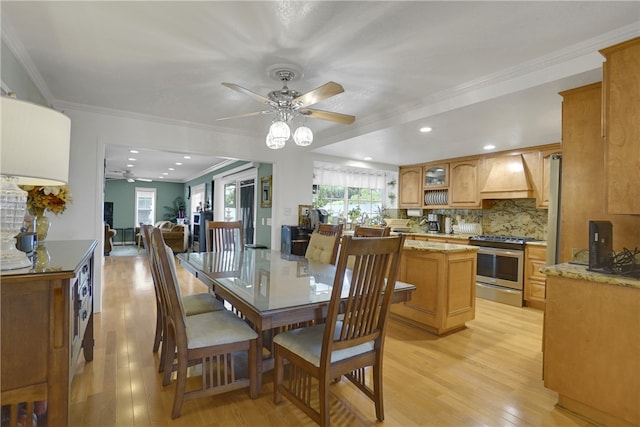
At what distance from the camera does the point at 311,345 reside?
1632 mm

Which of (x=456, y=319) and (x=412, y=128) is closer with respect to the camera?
(x=456, y=319)

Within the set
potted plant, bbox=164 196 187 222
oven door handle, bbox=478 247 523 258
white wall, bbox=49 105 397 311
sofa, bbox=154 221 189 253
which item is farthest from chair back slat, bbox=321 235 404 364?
potted plant, bbox=164 196 187 222

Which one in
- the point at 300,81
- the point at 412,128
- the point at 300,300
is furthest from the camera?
the point at 412,128

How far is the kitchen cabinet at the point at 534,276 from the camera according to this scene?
12.9ft

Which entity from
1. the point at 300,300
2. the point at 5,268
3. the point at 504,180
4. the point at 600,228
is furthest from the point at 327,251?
the point at 504,180

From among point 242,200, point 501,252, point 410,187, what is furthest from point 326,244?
point 242,200

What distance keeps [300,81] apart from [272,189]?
2.37 metres

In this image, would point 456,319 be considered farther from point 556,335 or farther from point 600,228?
point 600,228

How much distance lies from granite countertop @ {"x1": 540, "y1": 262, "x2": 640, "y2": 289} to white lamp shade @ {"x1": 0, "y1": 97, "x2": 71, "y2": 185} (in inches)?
104

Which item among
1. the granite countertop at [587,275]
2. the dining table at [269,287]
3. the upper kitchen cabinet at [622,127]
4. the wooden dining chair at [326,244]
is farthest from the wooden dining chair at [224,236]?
the upper kitchen cabinet at [622,127]

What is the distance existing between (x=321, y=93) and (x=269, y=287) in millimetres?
1292

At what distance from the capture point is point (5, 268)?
4.00 ft

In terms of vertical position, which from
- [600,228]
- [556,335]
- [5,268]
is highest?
[600,228]

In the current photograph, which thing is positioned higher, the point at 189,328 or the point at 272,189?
the point at 272,189
